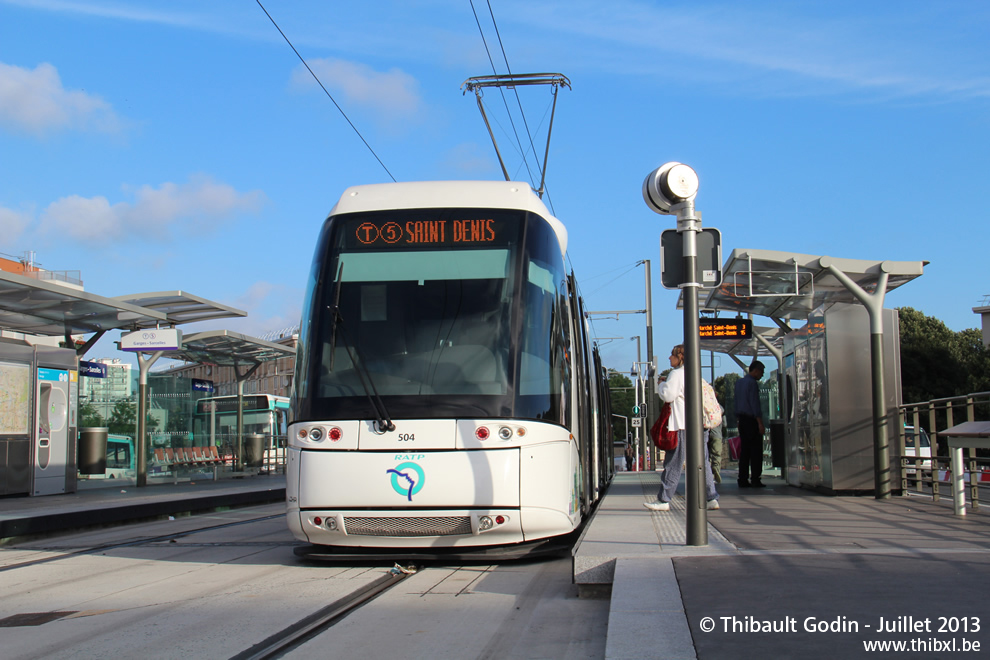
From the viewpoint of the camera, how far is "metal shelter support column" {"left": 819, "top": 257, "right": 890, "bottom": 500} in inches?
429

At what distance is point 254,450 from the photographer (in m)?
28.5

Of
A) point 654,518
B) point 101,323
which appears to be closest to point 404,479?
point 654,518

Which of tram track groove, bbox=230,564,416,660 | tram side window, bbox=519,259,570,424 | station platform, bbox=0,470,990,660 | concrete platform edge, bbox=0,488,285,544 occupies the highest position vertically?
tram side window, bbox=519,259,570,424

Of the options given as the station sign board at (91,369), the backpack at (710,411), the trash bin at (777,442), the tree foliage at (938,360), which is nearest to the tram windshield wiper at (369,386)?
the backpack at (710,411)

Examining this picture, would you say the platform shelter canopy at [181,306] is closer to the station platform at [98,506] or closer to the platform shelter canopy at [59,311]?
the platform shelter canopy at [59,311]

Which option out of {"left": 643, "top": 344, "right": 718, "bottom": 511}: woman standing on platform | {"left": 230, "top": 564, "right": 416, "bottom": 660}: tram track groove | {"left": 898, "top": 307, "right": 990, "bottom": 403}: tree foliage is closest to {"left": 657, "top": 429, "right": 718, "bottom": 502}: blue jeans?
{"left": 643, "top": 344, "right": 718, "bottom": 511}: woman standing on platform

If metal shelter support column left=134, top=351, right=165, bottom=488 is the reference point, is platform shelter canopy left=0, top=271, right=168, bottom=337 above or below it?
above

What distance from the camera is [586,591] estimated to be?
20.1ft

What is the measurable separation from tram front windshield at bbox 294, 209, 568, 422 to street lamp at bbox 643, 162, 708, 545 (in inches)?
41.4

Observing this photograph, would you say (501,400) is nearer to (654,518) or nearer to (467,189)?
(467,189)

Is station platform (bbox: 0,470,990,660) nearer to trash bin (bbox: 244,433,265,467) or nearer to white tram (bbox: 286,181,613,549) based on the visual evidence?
white tram (bbox: 286,181,613,549)

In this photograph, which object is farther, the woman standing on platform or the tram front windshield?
the woman standing on platform

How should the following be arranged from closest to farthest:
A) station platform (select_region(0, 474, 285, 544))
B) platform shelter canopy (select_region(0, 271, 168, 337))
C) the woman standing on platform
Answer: the woman standing on platform
station platform (select_region(0, 474, 285, 544))
platform shelter canopy (select_region(0, 271, 168, 337))

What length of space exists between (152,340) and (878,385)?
15.2 metres
